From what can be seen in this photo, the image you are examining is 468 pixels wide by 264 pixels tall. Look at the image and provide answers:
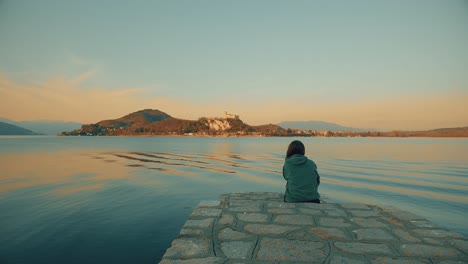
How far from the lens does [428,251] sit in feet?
16.6

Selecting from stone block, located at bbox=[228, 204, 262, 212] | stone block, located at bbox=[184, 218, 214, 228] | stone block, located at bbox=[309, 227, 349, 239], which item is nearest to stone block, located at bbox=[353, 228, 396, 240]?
stone block, located at bbox=[309, 227, 349, 239]

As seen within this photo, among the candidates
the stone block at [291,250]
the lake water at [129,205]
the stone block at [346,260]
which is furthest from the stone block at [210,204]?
the stone block at [346,260]

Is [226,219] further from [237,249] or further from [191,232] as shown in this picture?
[237,249]

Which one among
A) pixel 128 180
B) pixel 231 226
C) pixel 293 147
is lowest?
pixel 128 180

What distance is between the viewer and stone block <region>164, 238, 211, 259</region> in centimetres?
486

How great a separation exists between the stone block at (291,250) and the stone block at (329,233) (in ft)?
1.49

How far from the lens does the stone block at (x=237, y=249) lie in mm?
4801

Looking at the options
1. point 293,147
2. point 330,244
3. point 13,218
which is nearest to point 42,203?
point 13,218

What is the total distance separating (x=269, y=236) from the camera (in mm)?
5672

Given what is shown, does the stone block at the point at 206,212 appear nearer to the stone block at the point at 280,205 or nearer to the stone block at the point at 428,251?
the stone block at the point at 280,205

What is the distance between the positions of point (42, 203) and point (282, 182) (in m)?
15.5

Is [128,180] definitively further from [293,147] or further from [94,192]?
[293,147]

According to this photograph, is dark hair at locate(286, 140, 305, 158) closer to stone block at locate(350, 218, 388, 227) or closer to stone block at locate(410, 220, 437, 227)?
stone block at locate(350, 218, 388, 227)

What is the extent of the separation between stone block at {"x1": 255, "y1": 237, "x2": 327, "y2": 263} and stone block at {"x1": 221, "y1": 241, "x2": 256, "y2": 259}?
0.69 ft
